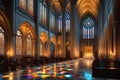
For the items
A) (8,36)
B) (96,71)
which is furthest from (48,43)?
(96,71)

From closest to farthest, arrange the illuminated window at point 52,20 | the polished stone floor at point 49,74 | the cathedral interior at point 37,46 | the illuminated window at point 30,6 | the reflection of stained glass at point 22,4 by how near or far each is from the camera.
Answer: the polished stone floor at point 49,74, the cathedral interior at point 37,46, the reflection of stained glass at point 22,4, the illuminated window at point 30,6, the illuminated window at point 52,20

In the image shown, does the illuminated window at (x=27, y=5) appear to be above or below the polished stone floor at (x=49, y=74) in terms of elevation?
above

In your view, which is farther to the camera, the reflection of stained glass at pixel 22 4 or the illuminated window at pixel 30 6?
the illuminated window at pixel 30 6

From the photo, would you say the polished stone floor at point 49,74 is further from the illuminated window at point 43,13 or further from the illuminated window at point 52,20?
the illuminated window at point 52,20

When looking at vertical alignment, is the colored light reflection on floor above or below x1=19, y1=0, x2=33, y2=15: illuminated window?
below

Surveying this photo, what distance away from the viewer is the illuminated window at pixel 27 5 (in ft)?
91.8

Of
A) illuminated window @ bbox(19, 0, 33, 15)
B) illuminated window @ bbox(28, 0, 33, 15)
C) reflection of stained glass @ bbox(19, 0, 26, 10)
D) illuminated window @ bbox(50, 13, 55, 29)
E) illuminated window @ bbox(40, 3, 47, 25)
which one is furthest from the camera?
illuminated window @ bbox(50, 13, 55, 29)

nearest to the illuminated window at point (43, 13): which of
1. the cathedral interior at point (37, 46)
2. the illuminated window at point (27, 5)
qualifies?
the cathedral interior at point (37, 46)

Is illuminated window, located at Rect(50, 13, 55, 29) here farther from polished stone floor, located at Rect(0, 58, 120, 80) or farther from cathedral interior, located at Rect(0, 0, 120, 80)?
polished stone floor, located at Rect(0, 58, 120, 80)

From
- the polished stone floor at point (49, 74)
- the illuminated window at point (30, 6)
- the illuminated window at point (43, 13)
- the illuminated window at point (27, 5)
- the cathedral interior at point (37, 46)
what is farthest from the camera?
the illuminated window at point (43, 13)

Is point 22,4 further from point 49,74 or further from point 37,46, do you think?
point 49,74

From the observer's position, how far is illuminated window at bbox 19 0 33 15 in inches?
1102

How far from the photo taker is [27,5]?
30266 millimetres

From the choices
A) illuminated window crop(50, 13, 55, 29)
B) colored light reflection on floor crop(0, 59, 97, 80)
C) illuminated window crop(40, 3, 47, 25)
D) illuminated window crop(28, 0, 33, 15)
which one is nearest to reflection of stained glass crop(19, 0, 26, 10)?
illuminated window crop(28, 0, 33, 15)
